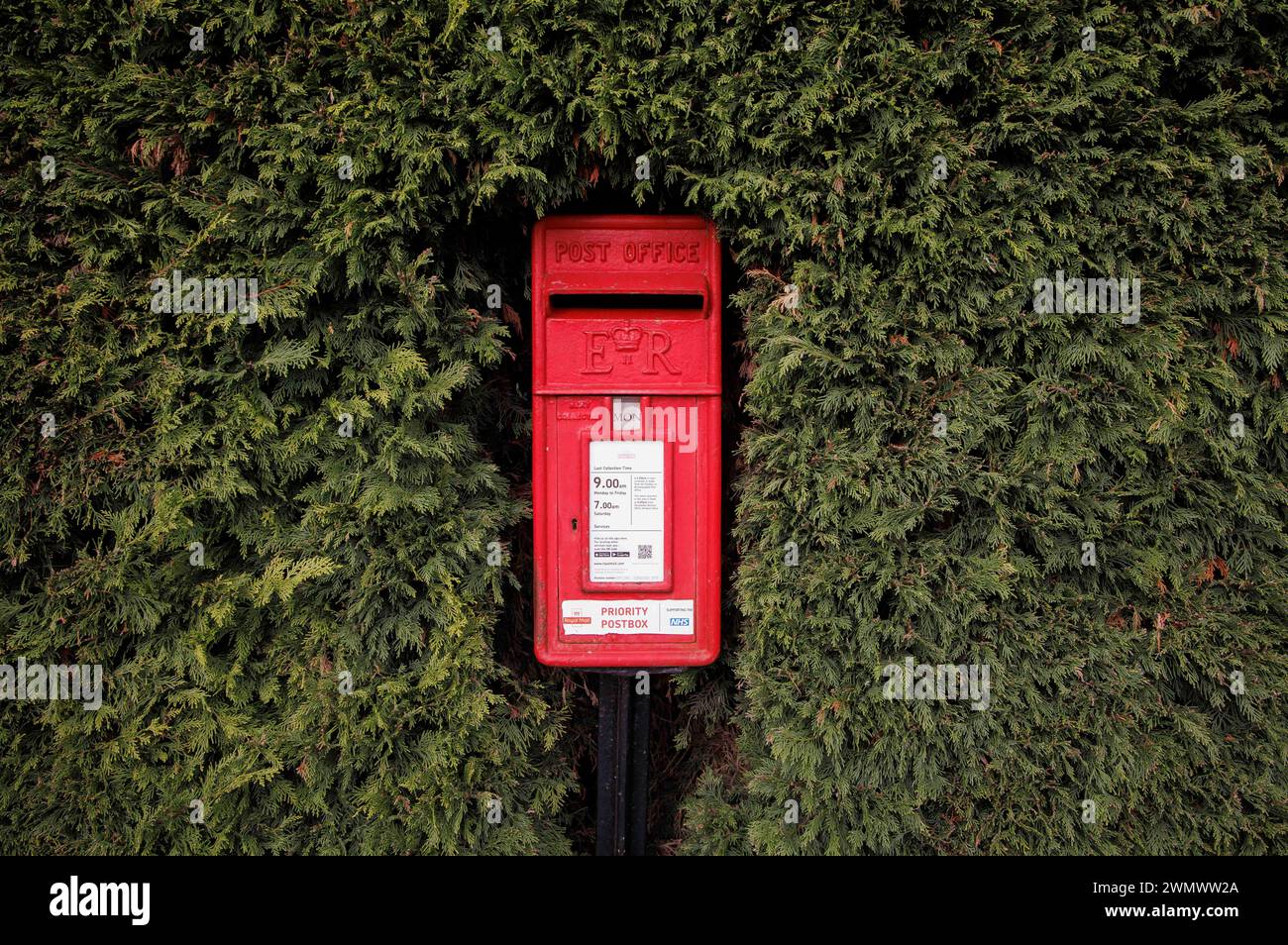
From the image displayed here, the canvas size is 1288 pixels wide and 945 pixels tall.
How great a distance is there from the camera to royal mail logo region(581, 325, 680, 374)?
217 centimetres

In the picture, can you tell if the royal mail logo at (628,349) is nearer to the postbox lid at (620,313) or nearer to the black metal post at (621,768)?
the postbox lid at (620,313)

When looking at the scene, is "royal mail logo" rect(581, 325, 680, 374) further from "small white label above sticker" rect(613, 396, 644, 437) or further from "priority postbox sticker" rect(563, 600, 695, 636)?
"priority postbox sticker" rect(563, 600, 695, 636)

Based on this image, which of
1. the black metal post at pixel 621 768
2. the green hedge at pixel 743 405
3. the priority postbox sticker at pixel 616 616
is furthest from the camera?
the black metal post at pixel 621 768

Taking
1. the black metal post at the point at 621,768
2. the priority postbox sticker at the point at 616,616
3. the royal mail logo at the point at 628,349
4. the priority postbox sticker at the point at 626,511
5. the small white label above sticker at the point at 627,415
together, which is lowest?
the black metal post at the point at 621,768

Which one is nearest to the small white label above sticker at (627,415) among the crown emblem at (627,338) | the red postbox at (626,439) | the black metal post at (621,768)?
the red postbox at (626,439)

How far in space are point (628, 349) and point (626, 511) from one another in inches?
20.8

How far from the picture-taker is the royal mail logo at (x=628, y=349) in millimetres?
2168

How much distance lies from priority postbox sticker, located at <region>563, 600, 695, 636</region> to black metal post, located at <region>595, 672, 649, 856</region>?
28cm

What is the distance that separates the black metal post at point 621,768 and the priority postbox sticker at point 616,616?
0.28m

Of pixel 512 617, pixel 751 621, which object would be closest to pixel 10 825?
pixel 512 617

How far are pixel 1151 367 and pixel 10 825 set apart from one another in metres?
4.13

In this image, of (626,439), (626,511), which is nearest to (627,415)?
(626,439)

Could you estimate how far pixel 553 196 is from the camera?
223cm

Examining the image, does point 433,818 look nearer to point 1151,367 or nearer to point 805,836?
point 805,836
